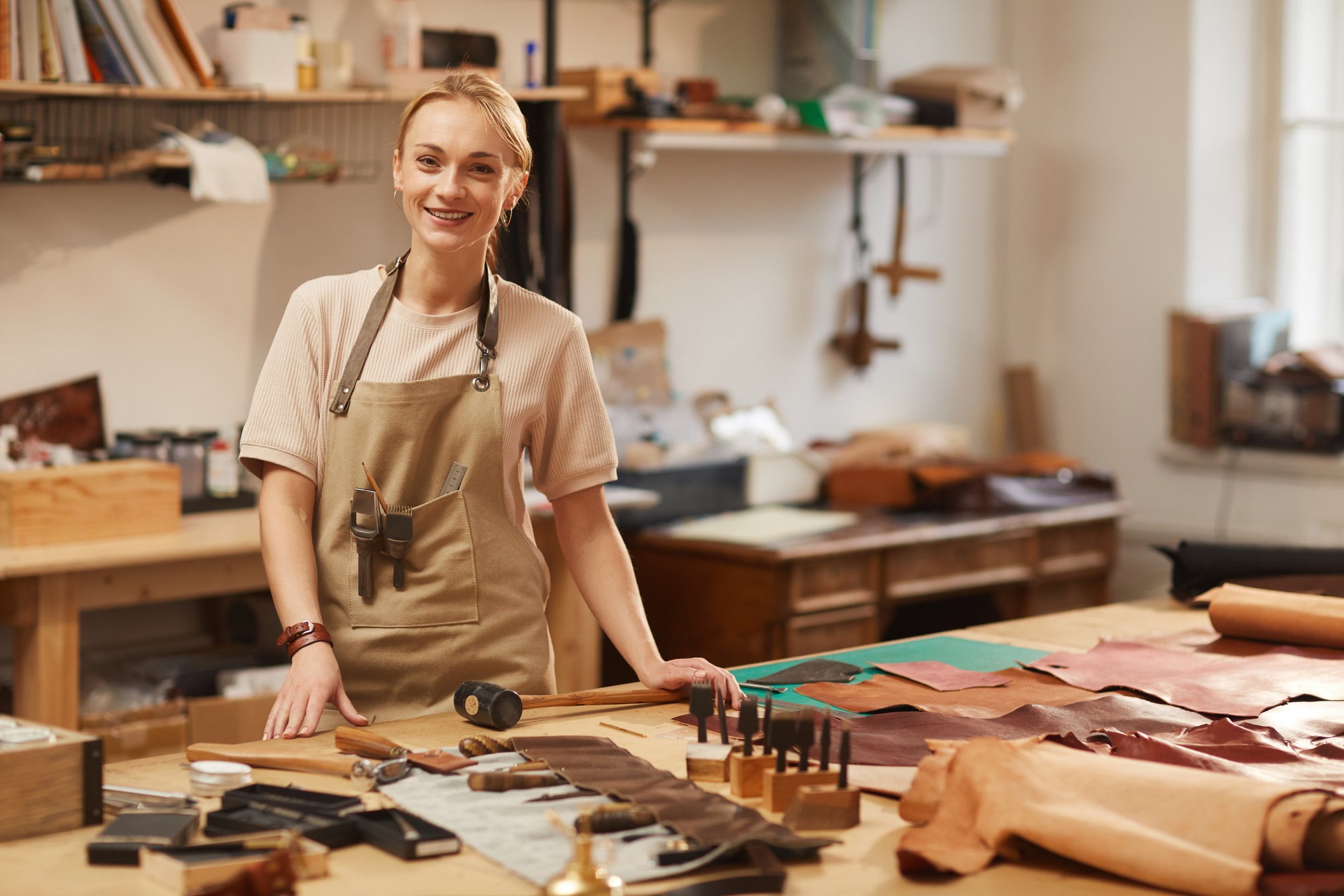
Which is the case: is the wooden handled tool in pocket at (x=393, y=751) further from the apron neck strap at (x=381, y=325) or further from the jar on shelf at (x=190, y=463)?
the jar on shelf at (x=190, y=463)

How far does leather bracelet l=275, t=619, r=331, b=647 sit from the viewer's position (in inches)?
80.3

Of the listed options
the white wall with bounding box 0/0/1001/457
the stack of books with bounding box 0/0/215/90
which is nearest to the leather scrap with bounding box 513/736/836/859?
the stack of books with bounding box 0/0/215/90

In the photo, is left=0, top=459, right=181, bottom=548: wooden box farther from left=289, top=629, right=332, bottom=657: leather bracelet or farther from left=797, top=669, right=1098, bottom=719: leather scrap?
left=797, top=669, right=1098, bottom=719: leather scrap

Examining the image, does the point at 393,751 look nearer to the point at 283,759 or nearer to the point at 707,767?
the point at 283,759

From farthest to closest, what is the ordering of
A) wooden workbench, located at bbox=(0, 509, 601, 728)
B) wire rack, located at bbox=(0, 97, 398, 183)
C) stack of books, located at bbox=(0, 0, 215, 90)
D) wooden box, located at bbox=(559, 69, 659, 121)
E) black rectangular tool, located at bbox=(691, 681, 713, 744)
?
1. wooden box, located at bbox=(559, 69, 659, 121)
2. wire rack, located at bbox=(0, 97, 398, 183)
3. stack of books, located at bbox=(0, 0, 215, 90)
4. wooden workbench, located at bbox=(0, 509, 601, 728)
5. black rectangular tool, located at bbox=(691, 681, 713, 744)

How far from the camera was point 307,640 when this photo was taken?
204 cm

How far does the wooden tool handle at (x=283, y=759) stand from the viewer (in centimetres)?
176

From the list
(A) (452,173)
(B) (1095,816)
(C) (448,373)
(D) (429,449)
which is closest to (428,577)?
(D) (429,449)

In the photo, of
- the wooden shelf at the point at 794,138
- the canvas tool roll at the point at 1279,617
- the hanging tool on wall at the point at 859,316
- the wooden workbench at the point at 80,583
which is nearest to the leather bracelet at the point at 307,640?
the wooden workbench at the point at 80,583

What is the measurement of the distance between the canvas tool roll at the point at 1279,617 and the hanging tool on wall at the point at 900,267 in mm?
3089

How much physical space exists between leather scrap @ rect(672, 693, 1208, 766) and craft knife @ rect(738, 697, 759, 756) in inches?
5.5

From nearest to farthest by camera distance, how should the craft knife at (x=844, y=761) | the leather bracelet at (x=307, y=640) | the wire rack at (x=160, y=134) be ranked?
the craft knife at (x=844, y=761), the leather bracelet at (x=307, y=640), the wire rack at (x=160, y=134)

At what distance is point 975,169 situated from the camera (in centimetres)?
596

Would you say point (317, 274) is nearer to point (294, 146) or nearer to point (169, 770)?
point (294, 146)
